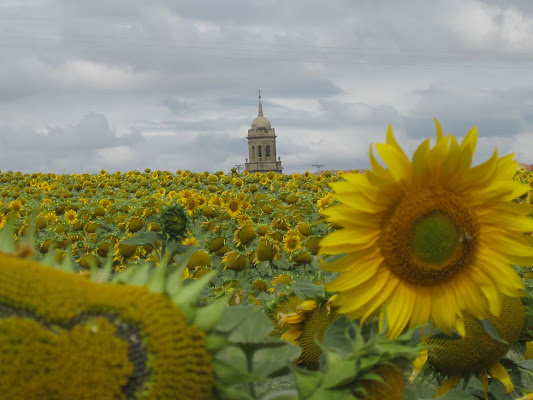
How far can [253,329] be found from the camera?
2.96ft

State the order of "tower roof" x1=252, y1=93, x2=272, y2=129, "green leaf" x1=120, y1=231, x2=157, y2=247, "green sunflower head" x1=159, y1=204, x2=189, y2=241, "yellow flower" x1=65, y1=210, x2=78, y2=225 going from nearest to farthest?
"green leaf" x1=120, y1=231, x2=157, y2=247
"green sunflower head" x1=159, y1=204, x2=189, y2=241
"yellow flower" x1=65, y1=210, x2=78, y2=225
"tower roof" x1=252, y1=93, x2=272, y2=129

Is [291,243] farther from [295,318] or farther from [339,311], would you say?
[339,311]

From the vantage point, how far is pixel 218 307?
757 mm

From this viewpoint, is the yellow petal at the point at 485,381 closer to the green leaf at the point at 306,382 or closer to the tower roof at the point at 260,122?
the green leaf at the point at 306,382

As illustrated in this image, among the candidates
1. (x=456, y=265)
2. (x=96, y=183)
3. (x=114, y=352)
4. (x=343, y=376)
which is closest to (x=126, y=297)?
(x=114, y=352)

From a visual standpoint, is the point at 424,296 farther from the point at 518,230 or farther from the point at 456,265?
the point at 518,230

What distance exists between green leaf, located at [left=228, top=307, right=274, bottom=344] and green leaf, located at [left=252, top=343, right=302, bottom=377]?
29 mm

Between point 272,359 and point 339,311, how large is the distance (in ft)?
2.04

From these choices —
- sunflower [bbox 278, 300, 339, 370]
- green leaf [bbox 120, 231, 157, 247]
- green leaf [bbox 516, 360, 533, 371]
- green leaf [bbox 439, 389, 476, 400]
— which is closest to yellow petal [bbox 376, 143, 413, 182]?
sunflower [bbox 278, 300, 339, 370]

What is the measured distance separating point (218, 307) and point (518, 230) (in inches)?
42.4

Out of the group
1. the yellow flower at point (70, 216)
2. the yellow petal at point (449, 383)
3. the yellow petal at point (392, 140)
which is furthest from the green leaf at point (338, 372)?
the yellow flower at point (70, 216)

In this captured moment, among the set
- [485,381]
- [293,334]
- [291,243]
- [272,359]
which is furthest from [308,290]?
[291,243]

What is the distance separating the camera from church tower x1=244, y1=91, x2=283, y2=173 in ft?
310

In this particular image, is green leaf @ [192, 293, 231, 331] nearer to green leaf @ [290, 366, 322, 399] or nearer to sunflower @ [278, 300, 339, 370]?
green leaf @ [290, 366, 322, 399]
